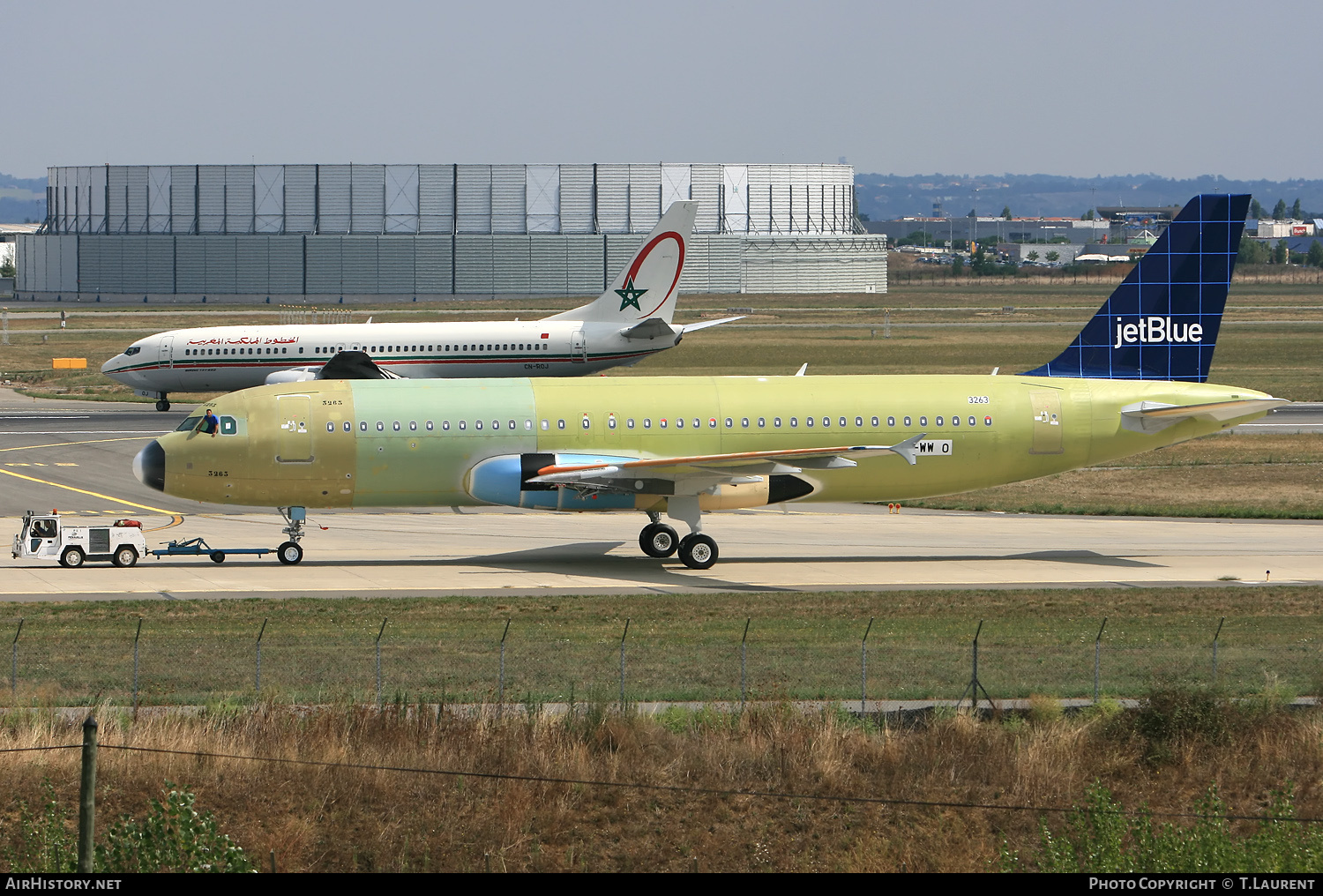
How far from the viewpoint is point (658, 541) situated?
130 ft

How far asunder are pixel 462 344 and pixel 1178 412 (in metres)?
39.1

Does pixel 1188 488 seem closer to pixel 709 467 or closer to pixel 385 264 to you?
pixel 709 467

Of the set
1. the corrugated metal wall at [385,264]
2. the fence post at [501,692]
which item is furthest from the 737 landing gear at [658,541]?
the corrugated metal wall at [385,264]

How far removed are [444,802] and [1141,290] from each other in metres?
28.6

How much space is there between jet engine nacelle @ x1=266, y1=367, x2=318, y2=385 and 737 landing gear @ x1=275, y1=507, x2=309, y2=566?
29.0 m

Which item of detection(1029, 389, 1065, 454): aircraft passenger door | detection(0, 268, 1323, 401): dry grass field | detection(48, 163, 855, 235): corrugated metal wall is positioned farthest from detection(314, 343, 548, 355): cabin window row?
detection(48, 163, 855, 235): corrugated metal wall

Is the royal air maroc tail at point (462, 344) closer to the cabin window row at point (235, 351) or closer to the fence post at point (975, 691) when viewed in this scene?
the cabin window row at point (235, 351)

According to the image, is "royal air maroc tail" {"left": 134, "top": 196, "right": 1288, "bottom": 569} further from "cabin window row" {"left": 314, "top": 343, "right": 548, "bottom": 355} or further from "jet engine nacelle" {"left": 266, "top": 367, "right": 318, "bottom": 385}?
"cabin window row" {"left": 314, "top": 343, "right": 548, "bottom": 355}

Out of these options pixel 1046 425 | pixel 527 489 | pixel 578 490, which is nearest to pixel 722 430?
pixel 578 490

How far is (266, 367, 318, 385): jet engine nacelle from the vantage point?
68.2 m

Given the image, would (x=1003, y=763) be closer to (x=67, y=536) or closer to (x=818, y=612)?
(x=818, y=612)

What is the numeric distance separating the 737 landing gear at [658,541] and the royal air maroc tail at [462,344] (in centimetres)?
3223

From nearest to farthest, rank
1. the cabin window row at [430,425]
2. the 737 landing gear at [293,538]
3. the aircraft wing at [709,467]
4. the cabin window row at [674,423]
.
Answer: the aircraft wing at [709,467] < the cabin window row at [430,425] < the cabin window row at [674,423] < the 737 landing gear at [293,538]

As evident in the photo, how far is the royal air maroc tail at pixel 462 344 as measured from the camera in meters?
70.9
